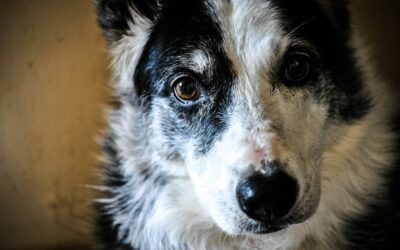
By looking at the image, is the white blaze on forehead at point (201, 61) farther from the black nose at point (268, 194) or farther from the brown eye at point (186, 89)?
the black nose at point (268, 194)

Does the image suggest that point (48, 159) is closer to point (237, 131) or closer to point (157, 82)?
point (157, 82)

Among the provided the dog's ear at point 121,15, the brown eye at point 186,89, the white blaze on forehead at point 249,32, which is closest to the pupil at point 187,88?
the brown eye at point 186,89

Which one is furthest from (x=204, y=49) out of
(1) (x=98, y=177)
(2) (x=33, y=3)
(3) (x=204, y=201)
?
(2) (x=33, y=3)

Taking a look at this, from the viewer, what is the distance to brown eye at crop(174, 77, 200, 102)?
1547 millimetres

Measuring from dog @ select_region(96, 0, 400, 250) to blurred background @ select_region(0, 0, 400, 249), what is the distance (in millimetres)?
290

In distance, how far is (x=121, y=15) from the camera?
174cm

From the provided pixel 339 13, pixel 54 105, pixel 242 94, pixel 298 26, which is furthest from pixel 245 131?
pixel 54 105

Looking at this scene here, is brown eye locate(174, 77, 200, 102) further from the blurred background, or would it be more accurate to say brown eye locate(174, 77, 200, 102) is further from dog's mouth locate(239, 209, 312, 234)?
the blurred background

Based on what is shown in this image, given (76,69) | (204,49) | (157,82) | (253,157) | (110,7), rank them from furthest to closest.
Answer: (76,69) → (110,7) → (157,82) → (204,49) → (253,157)

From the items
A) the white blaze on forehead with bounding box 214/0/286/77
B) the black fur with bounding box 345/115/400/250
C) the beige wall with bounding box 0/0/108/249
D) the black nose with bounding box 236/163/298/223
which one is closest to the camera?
the black nose with bounding box 236/163/298/223

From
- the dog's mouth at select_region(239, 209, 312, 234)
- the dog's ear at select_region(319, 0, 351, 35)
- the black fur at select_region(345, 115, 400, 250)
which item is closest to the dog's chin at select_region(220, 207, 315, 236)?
the dog's mouth at select_region(239, 209, 312, 234)

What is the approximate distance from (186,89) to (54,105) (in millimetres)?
737

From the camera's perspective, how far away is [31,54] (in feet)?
6.71

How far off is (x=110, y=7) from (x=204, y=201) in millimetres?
647
